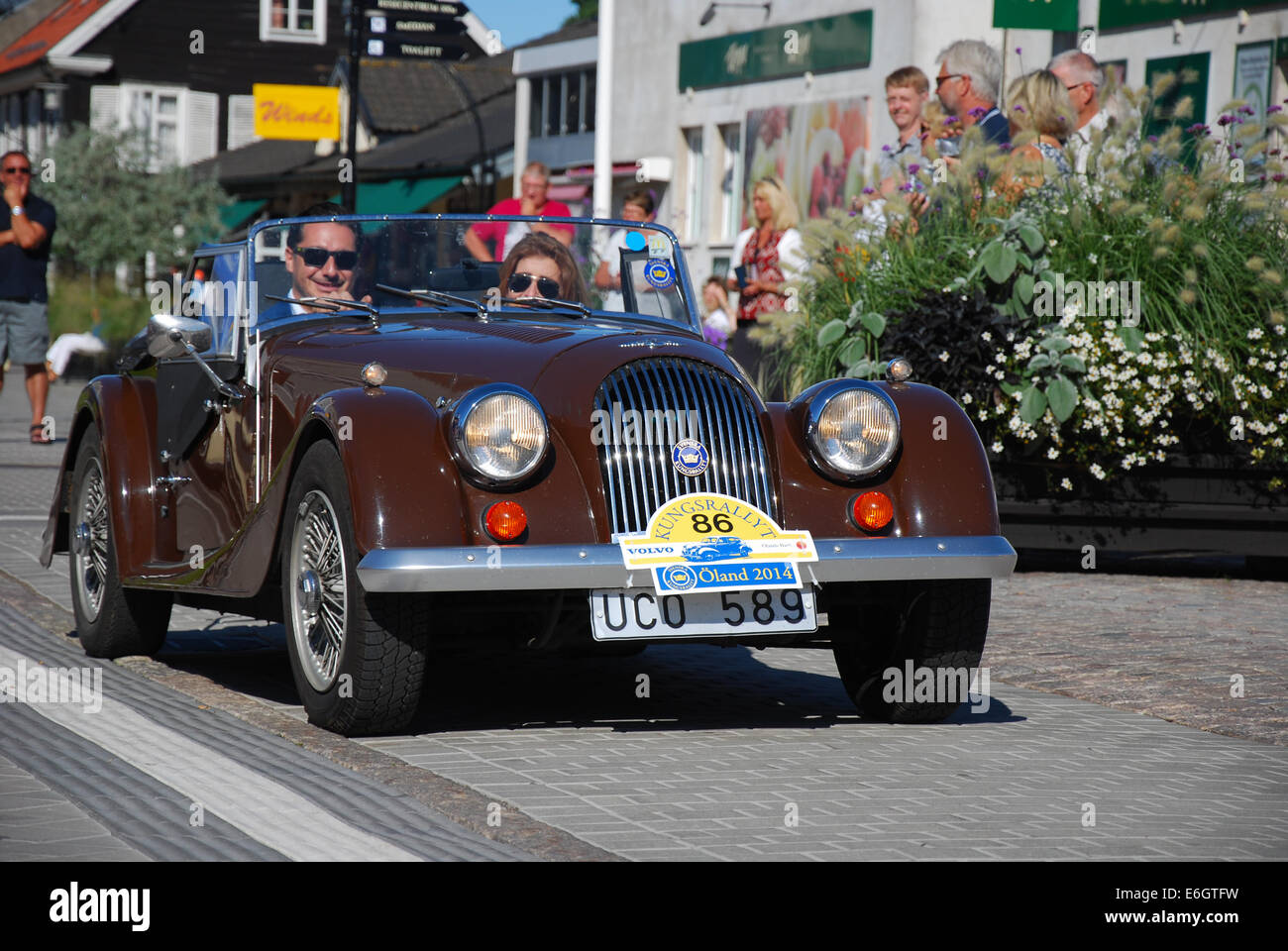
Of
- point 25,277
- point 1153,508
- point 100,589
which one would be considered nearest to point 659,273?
point 100,589

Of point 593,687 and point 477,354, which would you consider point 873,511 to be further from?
point 593,687

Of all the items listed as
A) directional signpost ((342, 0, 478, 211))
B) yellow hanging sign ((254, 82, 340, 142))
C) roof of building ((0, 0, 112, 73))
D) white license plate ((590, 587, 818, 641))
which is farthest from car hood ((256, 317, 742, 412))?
roof of building ((0, 0, 112, 73))

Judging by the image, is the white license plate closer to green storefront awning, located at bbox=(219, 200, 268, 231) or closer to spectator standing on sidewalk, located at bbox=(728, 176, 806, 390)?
spectator standing on sidewalk, located at bbox=(728, 176, 806, 390)

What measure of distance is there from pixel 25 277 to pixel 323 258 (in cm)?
1004

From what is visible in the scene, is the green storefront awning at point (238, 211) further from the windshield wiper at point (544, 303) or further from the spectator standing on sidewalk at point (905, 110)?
the windshield wiper at point (544, 303)

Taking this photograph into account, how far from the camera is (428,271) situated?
710 centimetres

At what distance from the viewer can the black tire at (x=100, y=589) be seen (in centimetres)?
745

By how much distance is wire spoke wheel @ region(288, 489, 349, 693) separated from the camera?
5.84 metres

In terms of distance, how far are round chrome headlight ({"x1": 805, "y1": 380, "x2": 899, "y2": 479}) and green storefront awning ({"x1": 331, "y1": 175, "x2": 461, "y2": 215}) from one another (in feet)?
113

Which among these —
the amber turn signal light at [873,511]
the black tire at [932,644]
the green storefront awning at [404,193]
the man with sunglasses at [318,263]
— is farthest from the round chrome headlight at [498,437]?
the green storefront awning at [404,193]

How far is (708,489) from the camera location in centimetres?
594

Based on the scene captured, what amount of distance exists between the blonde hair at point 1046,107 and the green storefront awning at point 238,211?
38656mm

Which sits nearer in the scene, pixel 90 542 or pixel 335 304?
pixel 335 304
